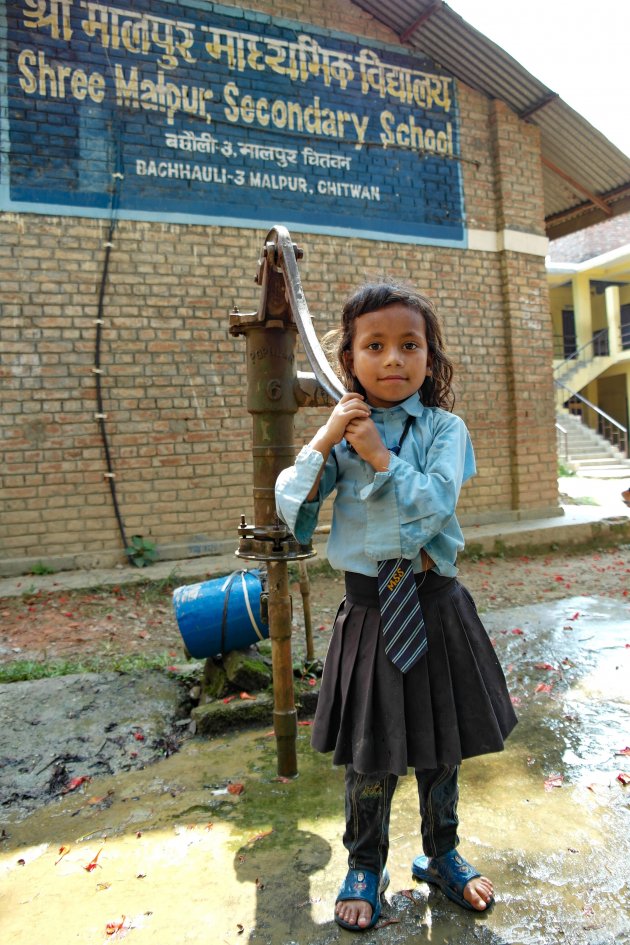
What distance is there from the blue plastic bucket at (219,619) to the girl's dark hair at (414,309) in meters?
1.40

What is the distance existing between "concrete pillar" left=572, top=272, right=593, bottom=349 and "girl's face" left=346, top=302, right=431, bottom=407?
1897cm

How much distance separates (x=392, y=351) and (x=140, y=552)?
4.43 meters

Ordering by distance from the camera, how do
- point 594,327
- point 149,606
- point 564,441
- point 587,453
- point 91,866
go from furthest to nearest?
point 594,327
point 587,453
point 564,441
point 149,606
point 91,866

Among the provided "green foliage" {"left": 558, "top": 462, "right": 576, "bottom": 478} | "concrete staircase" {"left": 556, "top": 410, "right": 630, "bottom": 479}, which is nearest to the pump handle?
"green foliage" {"left": 558, "top": 462, "right": 576, "bottom": 478}

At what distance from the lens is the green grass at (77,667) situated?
10.1 ft

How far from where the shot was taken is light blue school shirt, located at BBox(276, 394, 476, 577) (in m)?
1.43

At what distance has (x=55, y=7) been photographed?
17.5ft

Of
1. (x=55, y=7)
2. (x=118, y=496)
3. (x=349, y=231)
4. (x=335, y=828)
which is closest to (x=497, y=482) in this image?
(x=349, y=231)

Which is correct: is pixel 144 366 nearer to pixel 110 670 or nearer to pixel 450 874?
pixel 110 670

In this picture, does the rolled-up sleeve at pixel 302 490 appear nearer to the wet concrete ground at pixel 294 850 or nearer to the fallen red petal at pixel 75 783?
the wet concrete ground at pixel 294 850

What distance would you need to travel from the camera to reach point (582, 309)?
18.8 m

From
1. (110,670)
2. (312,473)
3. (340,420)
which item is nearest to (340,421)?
(340,420)

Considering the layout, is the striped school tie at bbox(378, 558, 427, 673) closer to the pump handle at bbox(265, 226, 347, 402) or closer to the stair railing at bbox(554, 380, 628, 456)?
the pump handle at bbox(265, 226, 347, 402)

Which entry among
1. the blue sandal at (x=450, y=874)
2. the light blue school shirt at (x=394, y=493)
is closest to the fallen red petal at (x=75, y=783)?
the blue sandal at (x=450, y=874)
